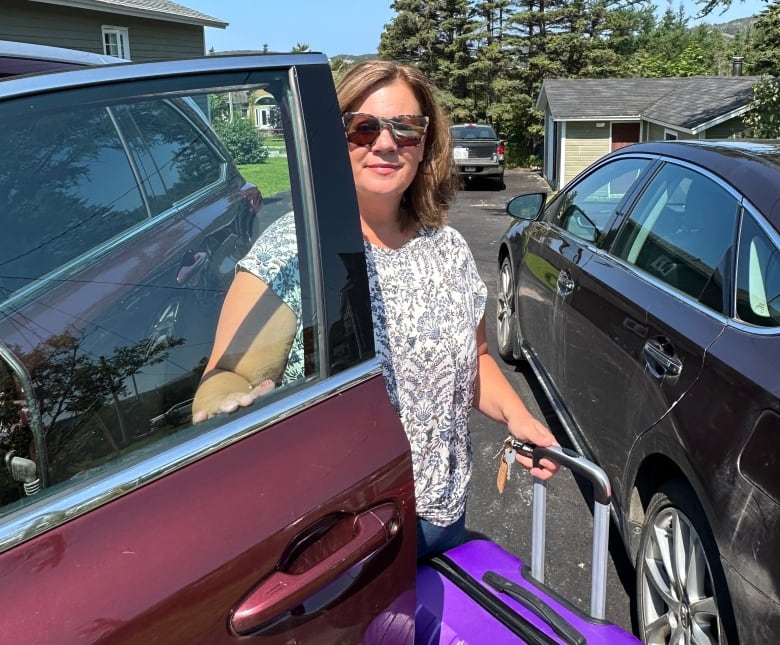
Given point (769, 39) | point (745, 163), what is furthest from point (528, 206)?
point (769, 39)

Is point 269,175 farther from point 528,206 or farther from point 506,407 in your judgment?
point 528,206

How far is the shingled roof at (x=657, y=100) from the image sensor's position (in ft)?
50.5

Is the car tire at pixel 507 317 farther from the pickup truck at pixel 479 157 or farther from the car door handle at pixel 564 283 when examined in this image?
the pickup truck at pixel 479 157

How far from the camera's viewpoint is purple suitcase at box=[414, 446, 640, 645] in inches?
61.3

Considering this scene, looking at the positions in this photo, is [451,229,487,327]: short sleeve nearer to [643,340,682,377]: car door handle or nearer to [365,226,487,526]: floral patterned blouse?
[365,226,487,526]: floral patterned blouse

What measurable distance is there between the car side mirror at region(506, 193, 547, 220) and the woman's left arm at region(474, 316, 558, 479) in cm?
272

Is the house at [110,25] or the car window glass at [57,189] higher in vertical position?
the house at [110,25]

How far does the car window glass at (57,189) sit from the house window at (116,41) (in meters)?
16.4

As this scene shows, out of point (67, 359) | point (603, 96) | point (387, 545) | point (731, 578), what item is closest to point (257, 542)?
point (387, 545)

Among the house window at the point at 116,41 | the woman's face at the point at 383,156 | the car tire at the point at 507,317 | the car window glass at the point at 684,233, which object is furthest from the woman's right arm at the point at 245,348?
the house window at the point at 116,41

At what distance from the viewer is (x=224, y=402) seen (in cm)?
122

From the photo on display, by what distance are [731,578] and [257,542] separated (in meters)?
1.40

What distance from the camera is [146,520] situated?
3.42ft

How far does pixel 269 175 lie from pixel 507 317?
4.08 metres
